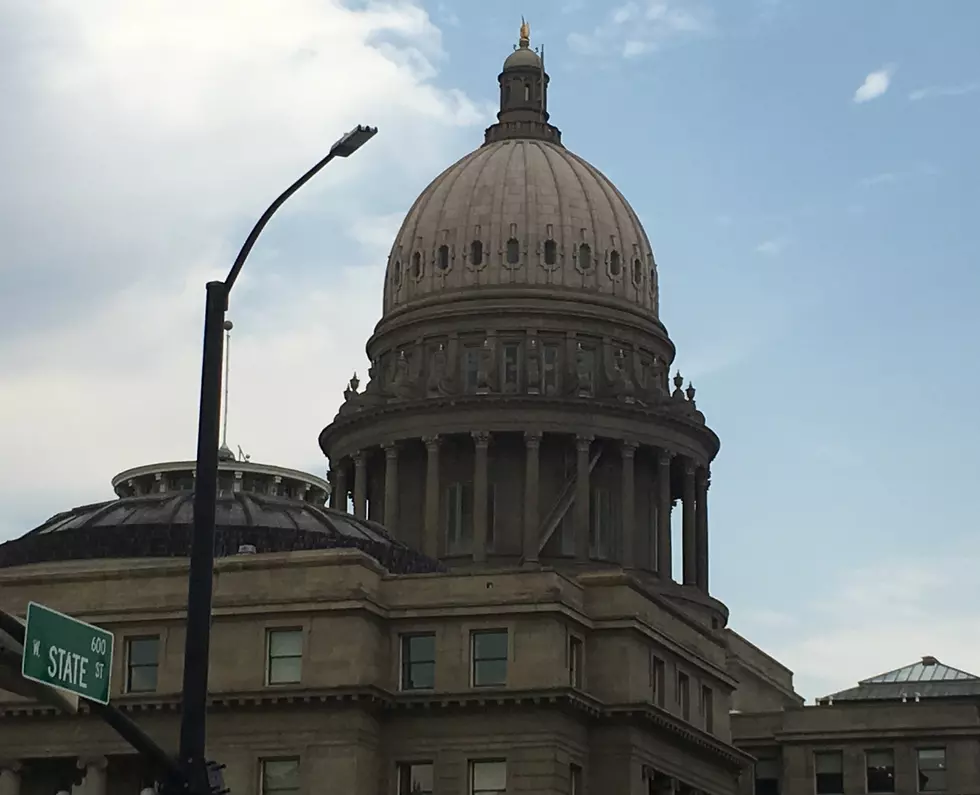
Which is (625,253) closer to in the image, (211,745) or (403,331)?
(403,331)

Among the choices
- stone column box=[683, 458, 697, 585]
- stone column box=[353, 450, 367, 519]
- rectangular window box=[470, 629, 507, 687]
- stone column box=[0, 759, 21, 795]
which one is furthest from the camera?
stone column box=[683, 458, 697, 585]

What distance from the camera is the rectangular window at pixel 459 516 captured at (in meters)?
113

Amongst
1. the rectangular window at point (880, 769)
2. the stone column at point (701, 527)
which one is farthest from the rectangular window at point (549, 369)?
the rectangular window at point (880, 769)

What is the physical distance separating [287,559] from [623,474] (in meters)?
39.6

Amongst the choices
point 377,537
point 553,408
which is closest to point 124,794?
point 377,537

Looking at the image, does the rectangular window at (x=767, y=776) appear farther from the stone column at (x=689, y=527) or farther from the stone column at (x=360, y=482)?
the stone column at (x=360, y=482)

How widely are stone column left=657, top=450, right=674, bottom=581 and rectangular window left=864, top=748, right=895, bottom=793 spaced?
1421 cm

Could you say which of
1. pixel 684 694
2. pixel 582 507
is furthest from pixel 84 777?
pixel 582 507

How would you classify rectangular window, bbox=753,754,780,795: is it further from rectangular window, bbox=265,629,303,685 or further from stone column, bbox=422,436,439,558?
rectangular window, bbox=265,629,303,685

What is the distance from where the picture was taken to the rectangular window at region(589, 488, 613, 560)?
113375 millimetres

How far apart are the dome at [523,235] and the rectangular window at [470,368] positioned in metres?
3.61

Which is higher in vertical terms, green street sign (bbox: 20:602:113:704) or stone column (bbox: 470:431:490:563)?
stone column (bbox: 470:431:490:563)

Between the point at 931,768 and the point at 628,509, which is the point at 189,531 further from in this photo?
the point at 931,768

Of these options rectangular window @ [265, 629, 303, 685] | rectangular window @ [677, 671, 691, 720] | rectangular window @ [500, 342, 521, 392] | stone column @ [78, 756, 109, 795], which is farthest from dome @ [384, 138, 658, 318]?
stone column @ [78, 756, 109, 795]
